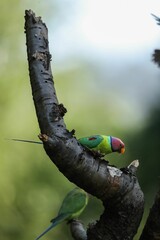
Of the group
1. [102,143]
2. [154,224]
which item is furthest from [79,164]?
[102,143]

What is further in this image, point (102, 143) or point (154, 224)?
point (102, 143)

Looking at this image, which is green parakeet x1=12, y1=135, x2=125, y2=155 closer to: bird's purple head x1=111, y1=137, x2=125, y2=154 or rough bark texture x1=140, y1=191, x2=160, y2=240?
bird's purple head x1=111, y1=137, x2=125, y2=154

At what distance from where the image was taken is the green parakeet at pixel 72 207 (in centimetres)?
197

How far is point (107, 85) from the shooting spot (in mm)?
9695

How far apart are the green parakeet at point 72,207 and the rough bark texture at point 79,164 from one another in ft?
0.97

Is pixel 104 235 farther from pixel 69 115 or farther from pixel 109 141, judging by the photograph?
pixel 69 115

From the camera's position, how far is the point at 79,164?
4.91ft

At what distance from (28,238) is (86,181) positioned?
6.32m

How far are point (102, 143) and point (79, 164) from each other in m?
0.64

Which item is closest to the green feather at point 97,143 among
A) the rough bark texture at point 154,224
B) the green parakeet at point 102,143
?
the green parakeet at point 102,143

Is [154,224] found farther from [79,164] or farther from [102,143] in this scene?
[102,143]

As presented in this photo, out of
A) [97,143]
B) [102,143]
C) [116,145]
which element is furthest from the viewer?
[116,145]

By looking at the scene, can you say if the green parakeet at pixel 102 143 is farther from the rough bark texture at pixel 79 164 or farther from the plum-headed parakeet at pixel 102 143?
the rough bark texture at pixel 79 164

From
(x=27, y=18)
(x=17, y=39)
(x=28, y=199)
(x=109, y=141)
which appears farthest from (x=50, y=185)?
(x=27, y=18)
